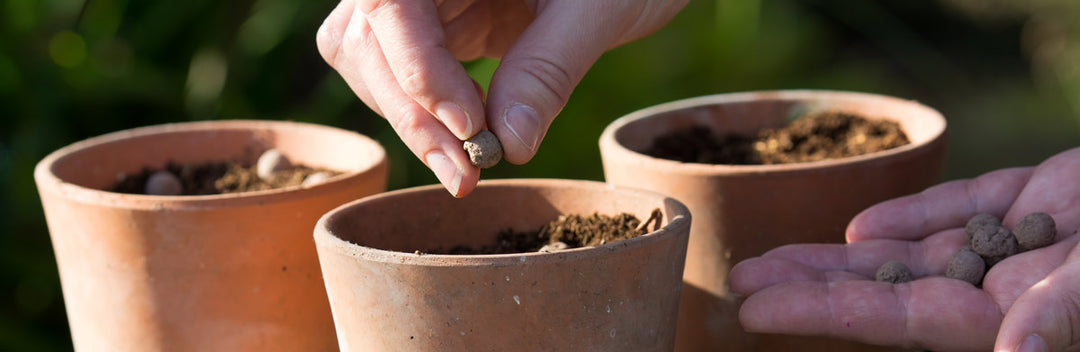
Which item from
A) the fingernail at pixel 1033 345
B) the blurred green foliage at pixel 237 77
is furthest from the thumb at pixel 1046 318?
the blurred green foliage at pixel 237 77

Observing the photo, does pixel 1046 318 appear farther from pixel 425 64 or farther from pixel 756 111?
pixel 756 111

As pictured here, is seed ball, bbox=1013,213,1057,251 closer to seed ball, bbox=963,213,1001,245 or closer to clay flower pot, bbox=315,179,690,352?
seed ball, bbox=963,213,1001,245

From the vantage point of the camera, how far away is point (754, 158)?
1.73m

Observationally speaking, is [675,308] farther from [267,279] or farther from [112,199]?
[112,199]

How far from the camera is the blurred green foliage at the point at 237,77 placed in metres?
2.83

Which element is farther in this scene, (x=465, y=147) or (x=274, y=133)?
(x=274, y=133)

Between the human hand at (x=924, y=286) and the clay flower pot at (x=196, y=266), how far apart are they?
62cm

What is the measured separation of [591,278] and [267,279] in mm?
561

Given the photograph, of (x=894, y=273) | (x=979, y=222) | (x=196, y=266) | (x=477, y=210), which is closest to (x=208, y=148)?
(x=196, y=266)

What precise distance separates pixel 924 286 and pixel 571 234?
466mm

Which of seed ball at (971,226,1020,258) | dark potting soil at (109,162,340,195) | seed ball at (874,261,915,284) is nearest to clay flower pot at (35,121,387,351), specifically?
dark potting soil at (109,162,340,195)

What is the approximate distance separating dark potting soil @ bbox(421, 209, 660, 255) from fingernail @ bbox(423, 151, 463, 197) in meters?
0.21

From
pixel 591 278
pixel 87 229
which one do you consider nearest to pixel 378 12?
pixel 591 278

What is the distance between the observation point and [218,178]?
5.77 ft
